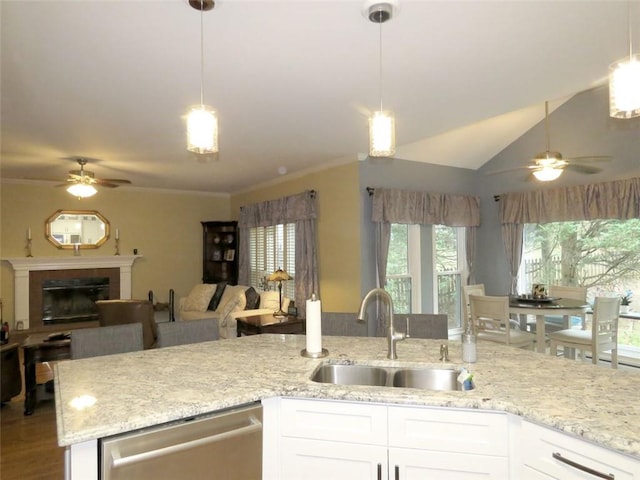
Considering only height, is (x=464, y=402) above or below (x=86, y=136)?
below

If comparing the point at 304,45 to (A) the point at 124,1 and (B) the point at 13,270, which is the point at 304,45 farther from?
(B) the point at 13,270

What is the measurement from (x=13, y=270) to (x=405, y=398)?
682 centimetres

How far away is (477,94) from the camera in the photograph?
297 centimetres

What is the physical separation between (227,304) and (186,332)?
3.02 metres

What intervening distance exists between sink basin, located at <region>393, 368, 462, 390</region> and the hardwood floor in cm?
234

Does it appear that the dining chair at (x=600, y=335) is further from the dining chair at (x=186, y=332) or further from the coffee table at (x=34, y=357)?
the coffee table at (x=34, y=357)

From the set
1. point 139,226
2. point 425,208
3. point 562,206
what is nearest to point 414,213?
point 425,208

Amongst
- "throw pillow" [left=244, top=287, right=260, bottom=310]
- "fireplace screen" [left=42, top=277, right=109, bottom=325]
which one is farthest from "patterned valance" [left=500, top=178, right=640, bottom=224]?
"fireplace screen" [left=42, top=277, right=109, bottom=325]

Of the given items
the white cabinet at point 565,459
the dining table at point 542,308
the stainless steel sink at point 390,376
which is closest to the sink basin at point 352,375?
the stainless steel sink at point 390,376

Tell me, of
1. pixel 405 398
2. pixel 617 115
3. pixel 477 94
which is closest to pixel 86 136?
pixel 477 94

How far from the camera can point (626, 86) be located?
153cm

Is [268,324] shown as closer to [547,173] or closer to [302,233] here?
[302,233]

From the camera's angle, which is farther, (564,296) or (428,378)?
(564,296)

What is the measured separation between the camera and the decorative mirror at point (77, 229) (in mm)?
6496
